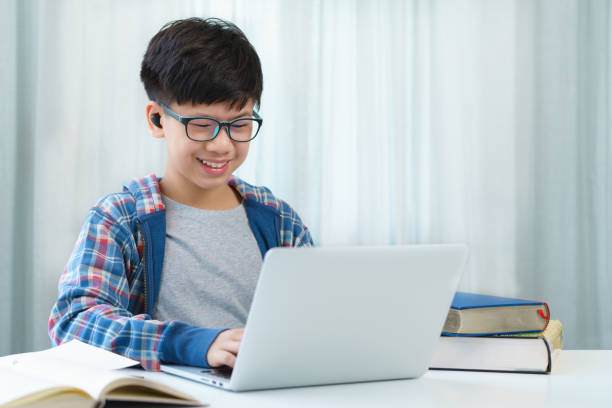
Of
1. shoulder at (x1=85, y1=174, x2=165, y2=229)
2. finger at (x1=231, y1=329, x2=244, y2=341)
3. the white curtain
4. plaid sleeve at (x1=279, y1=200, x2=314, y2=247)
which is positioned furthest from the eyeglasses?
the white curtain

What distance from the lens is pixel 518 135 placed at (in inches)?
96.9

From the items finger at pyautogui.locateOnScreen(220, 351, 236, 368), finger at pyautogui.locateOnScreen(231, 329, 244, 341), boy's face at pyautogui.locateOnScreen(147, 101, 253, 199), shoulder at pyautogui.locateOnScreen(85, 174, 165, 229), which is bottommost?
finger at pyautogui.locateOnScreen(220, 351, 236, 368)

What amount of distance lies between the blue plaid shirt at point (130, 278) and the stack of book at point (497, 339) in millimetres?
311

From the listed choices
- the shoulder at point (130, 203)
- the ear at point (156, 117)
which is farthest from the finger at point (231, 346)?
the ear at point (156, 117)

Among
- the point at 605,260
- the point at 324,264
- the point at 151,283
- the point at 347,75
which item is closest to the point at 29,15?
the point at 347,75

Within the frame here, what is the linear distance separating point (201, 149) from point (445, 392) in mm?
592

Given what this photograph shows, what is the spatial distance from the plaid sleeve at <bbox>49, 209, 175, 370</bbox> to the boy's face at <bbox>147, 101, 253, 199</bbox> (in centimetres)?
17

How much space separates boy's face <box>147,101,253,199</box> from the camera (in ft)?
3.49

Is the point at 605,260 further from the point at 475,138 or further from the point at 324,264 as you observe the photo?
the point at 324,264

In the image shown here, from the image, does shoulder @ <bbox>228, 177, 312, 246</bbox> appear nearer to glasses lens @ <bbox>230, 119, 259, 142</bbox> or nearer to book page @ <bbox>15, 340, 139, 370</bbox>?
glasses lens @ <bbox>230, 119, 259, 142</bbox>

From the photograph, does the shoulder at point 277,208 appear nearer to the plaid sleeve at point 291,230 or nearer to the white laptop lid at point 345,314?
the plaid sleeve at point 291,230

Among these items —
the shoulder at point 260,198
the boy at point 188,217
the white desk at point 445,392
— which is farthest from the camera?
the shoulder at point 260,198

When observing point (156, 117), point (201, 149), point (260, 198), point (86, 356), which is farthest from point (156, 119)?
point (86, 356)

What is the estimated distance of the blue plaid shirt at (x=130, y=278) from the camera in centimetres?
77
